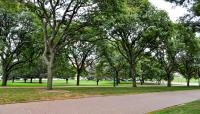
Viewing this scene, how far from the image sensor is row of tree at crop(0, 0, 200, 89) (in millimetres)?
30531

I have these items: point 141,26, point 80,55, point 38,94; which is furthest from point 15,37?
point 38,94

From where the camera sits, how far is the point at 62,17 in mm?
30812

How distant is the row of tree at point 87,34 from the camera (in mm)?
30531

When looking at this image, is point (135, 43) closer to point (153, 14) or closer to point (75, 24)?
point (153, 14)

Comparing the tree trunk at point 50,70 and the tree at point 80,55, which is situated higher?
the tree at point 80,55

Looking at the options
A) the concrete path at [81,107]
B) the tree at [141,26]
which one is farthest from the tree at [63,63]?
the concrete path at [81,107]

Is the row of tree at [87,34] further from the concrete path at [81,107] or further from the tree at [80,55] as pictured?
the concrete path at [81,107]

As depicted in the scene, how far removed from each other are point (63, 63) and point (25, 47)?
10.7m

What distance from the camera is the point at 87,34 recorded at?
39156mm

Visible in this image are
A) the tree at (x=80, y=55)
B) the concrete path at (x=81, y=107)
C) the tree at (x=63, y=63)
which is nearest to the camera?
the concrete path at (x=81, y=107)

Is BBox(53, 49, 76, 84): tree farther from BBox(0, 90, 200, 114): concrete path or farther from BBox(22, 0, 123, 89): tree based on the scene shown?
BBox(0, 90, 200, 114): concrete path

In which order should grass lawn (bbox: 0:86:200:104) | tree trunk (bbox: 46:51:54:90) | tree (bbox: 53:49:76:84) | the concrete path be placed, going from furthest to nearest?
tree (bbox: 53:49:76:84), tree trunk (bbox: 46:51:54:90), grass lawn (bbox: 0:86:200:104), the concrete path

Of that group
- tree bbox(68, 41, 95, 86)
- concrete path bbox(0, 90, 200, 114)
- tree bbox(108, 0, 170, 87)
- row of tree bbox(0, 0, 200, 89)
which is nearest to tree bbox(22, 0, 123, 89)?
row of tree bbox(0, 0, 200, 89)

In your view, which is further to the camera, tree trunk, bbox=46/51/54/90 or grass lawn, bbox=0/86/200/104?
tree trunk, bbox=46/51/54/90
